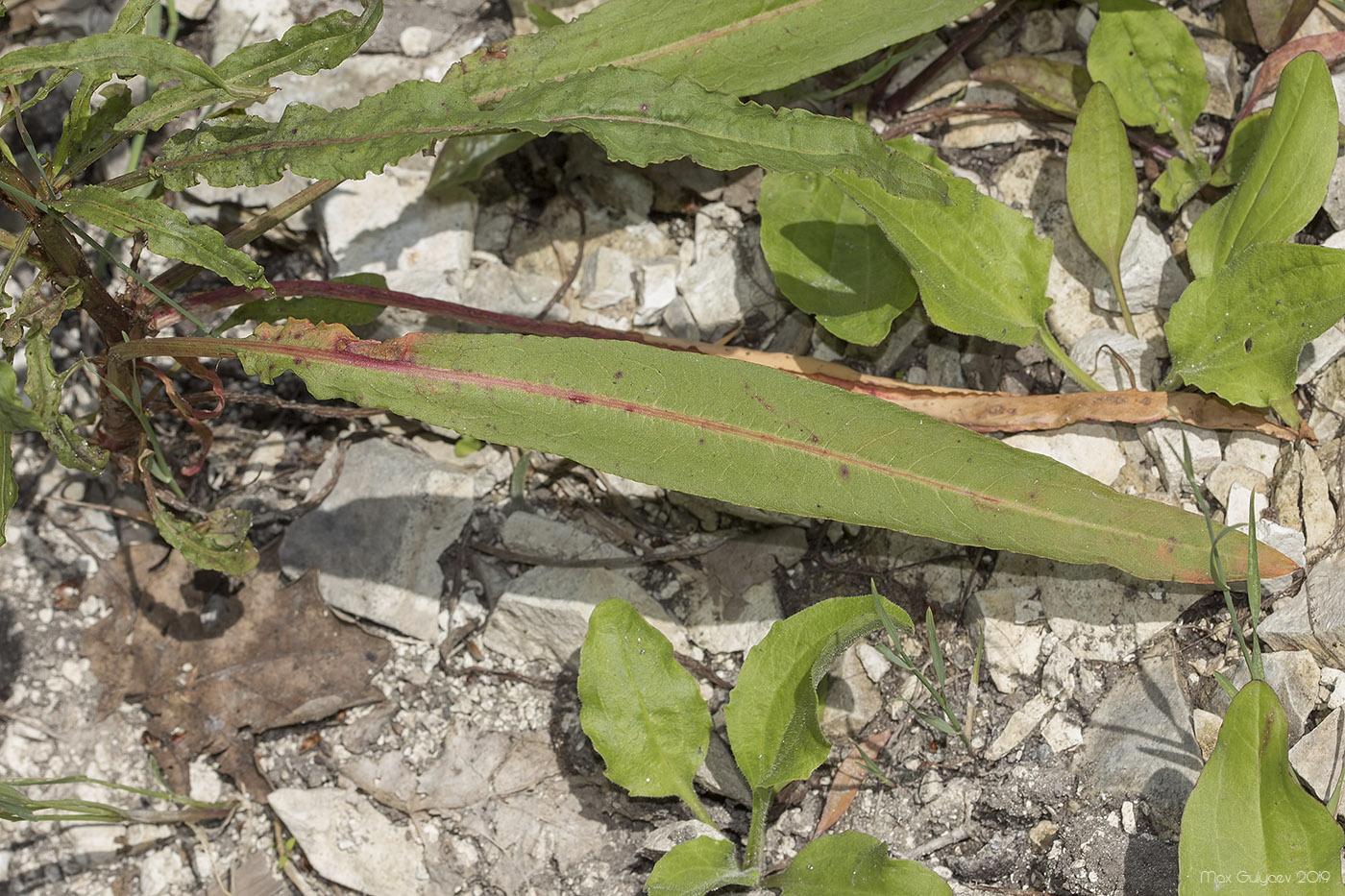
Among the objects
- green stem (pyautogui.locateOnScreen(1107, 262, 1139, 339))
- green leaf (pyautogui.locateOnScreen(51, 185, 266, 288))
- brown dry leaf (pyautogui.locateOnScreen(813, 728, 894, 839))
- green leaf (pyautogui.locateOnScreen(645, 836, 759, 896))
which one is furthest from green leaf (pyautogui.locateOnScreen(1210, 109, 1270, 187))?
green leaf (pyautogui.locateOnScreen(51, 185, 266, 288))

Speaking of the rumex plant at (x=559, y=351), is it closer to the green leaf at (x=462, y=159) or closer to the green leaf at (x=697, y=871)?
the green leaf at (x=462, y=159)

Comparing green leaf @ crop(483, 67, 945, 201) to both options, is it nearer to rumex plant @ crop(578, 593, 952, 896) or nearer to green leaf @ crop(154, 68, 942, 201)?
green leaf @ crop(154, 68, 942, 201)

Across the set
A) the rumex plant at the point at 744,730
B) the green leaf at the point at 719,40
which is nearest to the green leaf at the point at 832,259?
the green leaf at the point at 719,40

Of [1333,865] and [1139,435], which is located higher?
[1139,435]

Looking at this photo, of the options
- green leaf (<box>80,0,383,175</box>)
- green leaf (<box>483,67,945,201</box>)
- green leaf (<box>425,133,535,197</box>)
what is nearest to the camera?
green leaf (<box>483,67,945,201</box>)

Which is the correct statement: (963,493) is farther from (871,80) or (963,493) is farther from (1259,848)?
(871,80)

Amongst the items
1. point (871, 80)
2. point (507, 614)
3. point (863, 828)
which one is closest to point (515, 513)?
point (507, 614)

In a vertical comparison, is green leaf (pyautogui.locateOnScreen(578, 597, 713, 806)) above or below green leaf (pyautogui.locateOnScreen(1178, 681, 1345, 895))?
below
